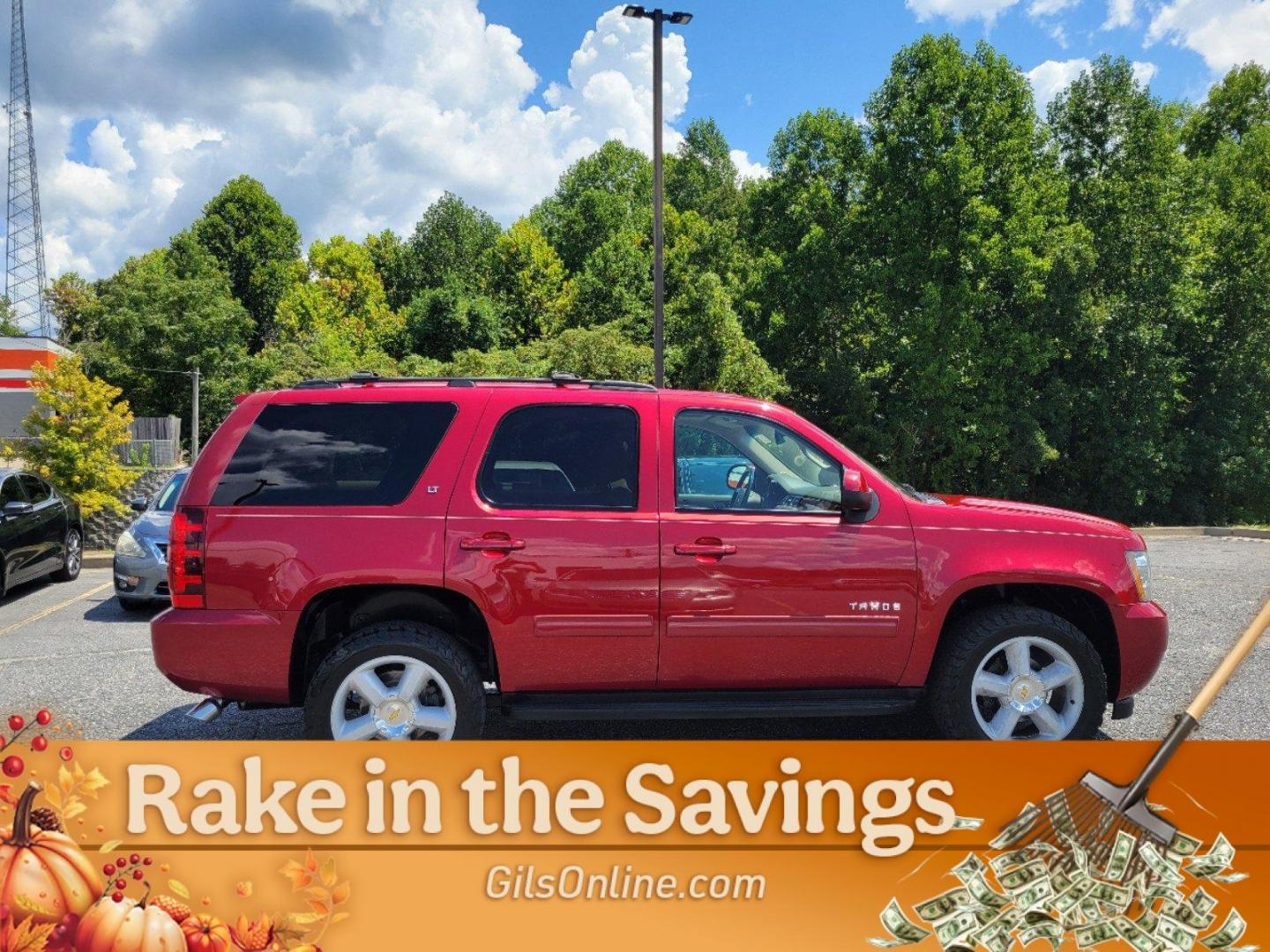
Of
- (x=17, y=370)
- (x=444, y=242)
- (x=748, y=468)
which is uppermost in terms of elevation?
(x=444, y=242)

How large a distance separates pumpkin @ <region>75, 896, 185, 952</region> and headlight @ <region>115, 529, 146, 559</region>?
22.7 feet

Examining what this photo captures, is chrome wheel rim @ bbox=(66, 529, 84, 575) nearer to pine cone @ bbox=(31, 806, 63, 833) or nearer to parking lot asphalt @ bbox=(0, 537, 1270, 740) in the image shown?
parking lot asphalt @ bbox=(0, 537, 1270, 740)

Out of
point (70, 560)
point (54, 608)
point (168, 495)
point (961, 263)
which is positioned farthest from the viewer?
point (961, 263)

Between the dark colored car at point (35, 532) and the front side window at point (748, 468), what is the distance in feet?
27.9

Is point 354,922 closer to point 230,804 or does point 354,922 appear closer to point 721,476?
point 230,804

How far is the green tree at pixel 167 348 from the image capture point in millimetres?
42438

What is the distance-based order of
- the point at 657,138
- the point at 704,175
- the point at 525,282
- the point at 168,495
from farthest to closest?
the point at 704,175 < the point at 525,282 < the point at 657,138 < the point at 168,495

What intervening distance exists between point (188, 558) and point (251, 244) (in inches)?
2355

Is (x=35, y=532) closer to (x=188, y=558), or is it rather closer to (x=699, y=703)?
(x=188, y=558)

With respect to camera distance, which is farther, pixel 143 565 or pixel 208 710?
pixel 143 565

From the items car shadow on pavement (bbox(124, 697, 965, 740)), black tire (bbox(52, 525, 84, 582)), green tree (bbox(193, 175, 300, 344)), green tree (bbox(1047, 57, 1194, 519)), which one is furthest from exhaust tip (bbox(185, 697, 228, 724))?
green tree (bbox(193, 175, 300, 344))

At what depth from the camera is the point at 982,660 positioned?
4090 mm

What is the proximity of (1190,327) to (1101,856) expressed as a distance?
31.9 metres

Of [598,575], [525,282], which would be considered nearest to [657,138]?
[598,575]
